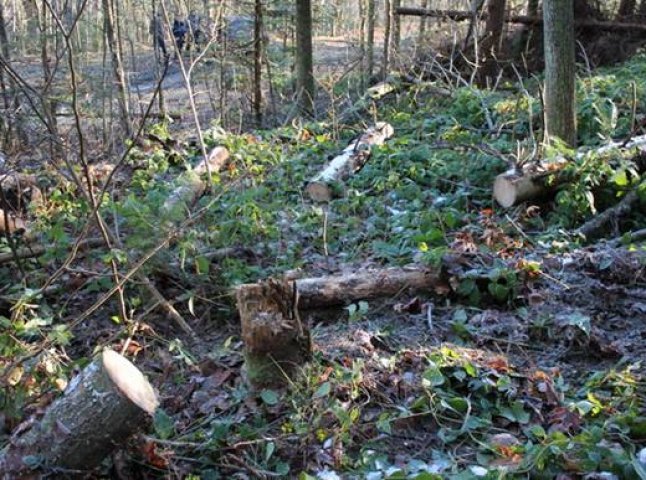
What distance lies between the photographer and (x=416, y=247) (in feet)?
19.2

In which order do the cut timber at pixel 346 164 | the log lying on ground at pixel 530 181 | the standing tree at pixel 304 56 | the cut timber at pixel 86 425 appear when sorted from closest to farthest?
the cut timber at pixel 86 425
the log lying on ground at pixel 530 181
the cut timber at pixel 346 164
the standing tree at pixel 304 56

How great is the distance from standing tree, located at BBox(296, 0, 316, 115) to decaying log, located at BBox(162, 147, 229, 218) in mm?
3153

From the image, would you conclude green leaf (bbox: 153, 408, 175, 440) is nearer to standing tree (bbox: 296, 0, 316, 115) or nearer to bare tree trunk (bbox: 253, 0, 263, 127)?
standing tree (bbox: 296, 0, 316, 115)

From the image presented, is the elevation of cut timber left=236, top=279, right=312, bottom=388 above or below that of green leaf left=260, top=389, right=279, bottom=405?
above

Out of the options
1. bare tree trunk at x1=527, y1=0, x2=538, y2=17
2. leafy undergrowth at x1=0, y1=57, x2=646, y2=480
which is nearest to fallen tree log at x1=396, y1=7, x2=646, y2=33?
bare tree trunk at x1=527, y1=0, x2=538, y2=17

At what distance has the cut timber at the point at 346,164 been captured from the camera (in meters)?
8.02

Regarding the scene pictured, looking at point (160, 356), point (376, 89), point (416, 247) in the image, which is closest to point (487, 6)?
point (376, 89)

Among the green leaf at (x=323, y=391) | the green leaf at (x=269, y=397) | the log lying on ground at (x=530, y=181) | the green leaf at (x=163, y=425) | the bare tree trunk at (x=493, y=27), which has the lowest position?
the green leaf at (x=163, y=425)

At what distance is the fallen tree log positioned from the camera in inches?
561

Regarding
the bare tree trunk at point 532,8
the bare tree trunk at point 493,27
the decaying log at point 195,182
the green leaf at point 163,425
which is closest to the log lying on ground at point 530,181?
the decaying log at point 195,182

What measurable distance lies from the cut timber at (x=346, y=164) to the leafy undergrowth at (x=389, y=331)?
0.69 ft

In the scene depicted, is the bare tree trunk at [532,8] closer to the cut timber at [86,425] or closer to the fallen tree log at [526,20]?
the fallen tree log at [526,20]

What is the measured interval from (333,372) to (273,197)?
4534 mm

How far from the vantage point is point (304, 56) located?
43.2 feet
